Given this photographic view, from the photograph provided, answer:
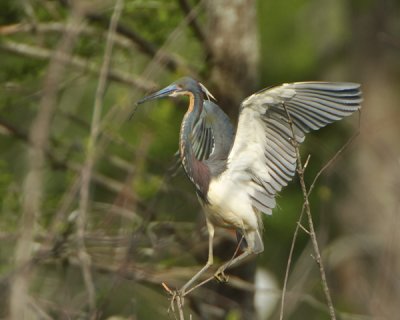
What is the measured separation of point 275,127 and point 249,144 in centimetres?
10

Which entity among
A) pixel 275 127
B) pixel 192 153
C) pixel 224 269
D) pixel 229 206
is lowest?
pixel 224 269

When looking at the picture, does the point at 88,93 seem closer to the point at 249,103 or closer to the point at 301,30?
the point at 301,30

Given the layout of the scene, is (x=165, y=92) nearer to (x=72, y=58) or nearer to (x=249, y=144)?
(x=249, y=144)

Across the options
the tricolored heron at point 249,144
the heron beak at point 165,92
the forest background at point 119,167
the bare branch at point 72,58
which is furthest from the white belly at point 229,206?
the bare branch at point 72,58

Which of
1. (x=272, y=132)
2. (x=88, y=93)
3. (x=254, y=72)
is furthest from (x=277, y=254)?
(x=272, y=132)

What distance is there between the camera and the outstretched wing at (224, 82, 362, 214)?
3334 millimetres

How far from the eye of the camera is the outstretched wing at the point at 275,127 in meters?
3.33

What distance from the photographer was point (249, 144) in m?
3.47

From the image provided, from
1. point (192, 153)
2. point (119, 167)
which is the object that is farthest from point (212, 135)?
point (119, 167)

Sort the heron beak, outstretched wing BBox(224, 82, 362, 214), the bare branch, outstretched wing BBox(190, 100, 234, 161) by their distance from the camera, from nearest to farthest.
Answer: the heron beak < outstretched wing BBox(224, 82, 362, 214) < outstretched wing BBox(190, 100, 234, 161) < the bare branch

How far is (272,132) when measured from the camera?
3.46 m

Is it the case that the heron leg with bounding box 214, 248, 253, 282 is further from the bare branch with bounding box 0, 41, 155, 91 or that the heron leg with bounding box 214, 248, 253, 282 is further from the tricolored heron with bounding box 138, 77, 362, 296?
the bare branch with bounding box 0, 41, 155, 91

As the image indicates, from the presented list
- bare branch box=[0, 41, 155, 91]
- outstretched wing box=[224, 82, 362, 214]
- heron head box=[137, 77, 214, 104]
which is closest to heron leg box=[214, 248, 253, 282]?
outstretched wing box=[224, 82, 362, 214]

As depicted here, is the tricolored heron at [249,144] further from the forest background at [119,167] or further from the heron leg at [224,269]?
the forest background at [119,167]
